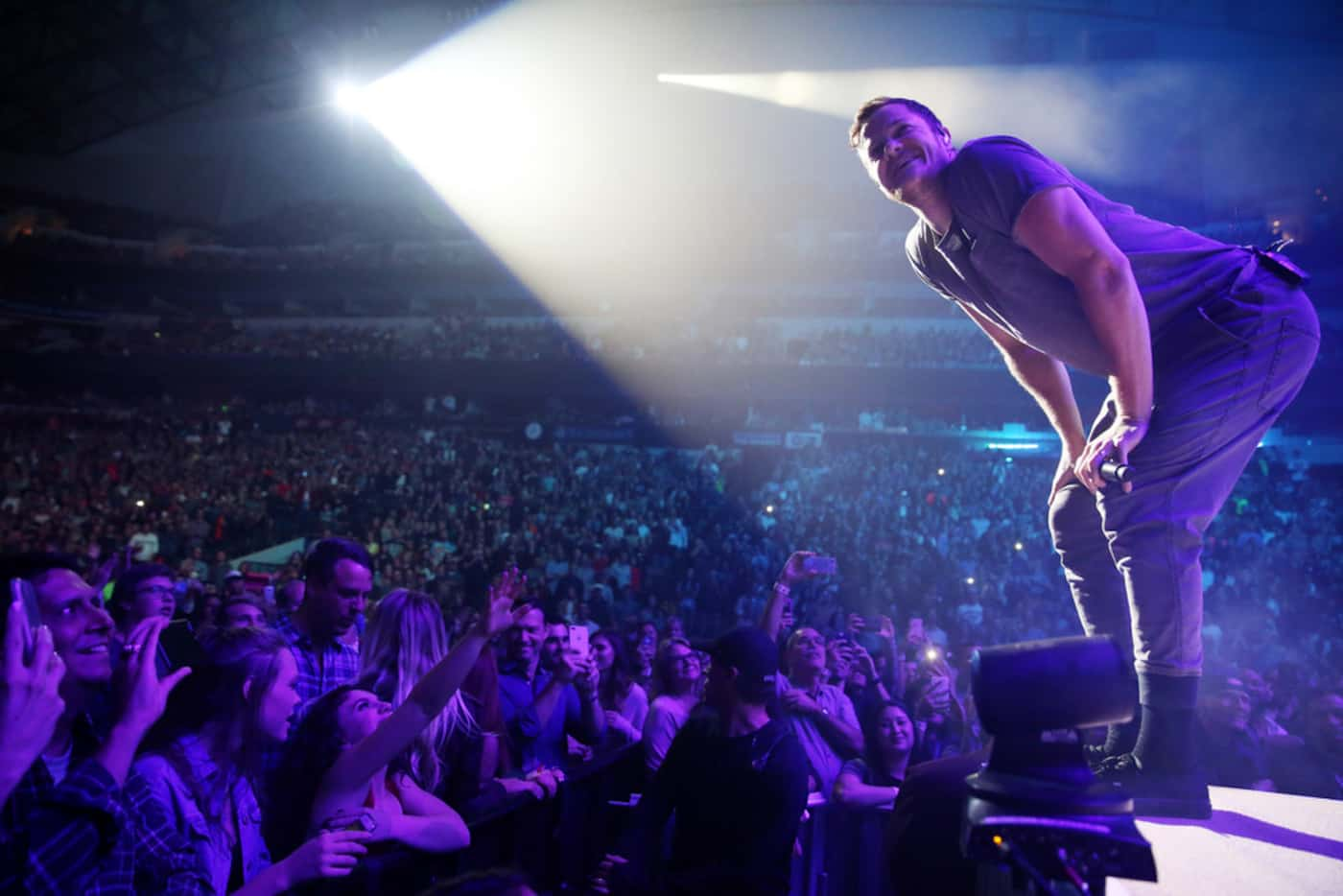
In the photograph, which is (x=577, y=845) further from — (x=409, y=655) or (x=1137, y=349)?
(x=1137, y=349)

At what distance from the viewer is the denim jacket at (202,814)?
167 centimetres

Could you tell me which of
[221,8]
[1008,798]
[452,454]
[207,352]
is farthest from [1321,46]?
[207,352]

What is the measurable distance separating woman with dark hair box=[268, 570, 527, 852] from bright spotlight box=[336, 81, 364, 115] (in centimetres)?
2047

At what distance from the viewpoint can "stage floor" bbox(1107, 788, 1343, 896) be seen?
1.13 metres

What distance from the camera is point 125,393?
20141mm

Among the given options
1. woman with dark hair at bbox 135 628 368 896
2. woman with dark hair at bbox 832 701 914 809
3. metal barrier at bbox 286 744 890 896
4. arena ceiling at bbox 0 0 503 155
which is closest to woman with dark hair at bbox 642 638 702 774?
metal barrier at bbox 286 744 890 896

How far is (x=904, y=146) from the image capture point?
56.2 inches

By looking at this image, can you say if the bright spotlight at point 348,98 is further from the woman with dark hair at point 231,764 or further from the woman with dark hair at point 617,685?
the woman with dark hair at point 231,764

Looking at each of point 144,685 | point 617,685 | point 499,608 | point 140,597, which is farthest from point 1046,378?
point 140,597

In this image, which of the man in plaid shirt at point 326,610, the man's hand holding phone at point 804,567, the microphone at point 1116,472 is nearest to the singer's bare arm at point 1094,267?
the microphone at point 1116,472

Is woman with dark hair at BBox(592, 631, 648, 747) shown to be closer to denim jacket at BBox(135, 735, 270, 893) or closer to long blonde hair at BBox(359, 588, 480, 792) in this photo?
long blonde hair at BBox(359, 588, 480, 792)

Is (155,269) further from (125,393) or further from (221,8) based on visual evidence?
(221,8)

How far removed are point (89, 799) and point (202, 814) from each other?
45 centimetres

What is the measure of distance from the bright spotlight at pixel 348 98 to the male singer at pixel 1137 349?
2099 cm
